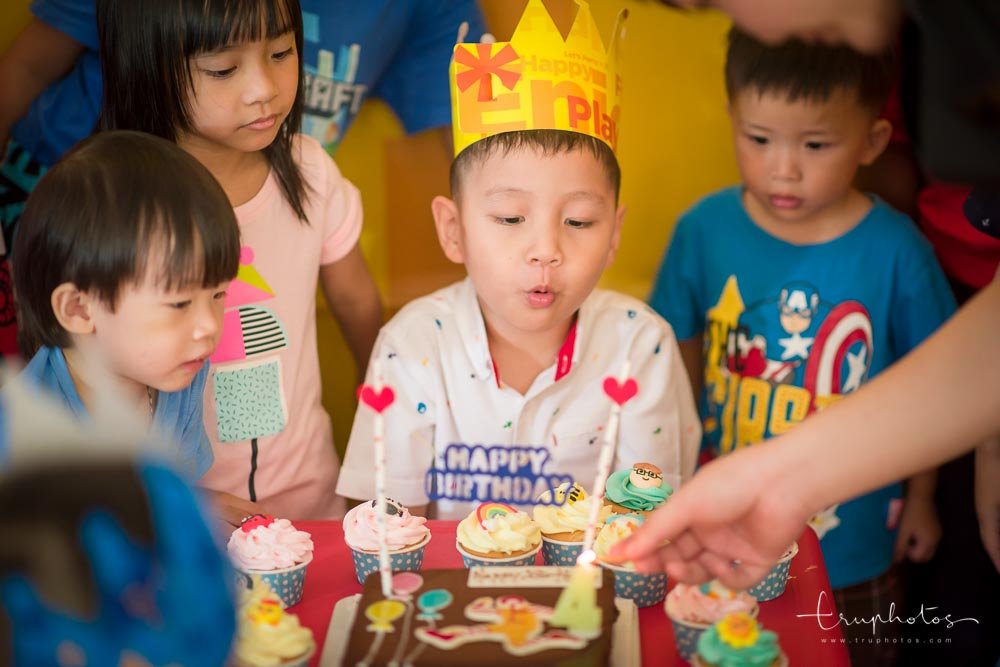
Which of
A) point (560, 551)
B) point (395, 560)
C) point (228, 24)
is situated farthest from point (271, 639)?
point (228, 24)

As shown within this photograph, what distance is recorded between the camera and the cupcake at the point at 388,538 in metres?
1.36

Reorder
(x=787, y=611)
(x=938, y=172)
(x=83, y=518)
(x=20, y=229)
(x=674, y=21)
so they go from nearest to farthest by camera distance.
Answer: (x=83, y=518) < (x=938, y=172) < (x=787, y=611) < (x=20, y=229) < (x=674, y=21)

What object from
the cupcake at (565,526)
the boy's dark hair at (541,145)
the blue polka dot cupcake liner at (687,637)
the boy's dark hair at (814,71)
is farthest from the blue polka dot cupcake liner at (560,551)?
the boy's dark hair at (814,71)

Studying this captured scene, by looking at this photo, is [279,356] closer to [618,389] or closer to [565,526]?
[565,526]

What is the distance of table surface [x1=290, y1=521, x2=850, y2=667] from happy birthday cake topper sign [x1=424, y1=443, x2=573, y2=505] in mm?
288

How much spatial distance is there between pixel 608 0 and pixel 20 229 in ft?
3.76

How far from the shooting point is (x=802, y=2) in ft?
3.88

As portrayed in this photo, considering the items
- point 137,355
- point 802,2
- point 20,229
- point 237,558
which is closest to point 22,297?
point 20,229

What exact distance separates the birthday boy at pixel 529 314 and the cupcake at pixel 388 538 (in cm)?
33

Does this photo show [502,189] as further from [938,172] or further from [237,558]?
[938,172]

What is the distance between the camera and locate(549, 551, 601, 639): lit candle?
1063 mm

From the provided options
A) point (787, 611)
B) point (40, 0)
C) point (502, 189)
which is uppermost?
point (40, 0)

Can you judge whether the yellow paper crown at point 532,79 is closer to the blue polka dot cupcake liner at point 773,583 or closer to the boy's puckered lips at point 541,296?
the boy's puckered lips at point 541,296

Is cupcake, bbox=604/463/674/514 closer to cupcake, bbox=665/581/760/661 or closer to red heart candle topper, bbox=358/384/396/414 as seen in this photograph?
cupcake, bbox=665/581/760/661
